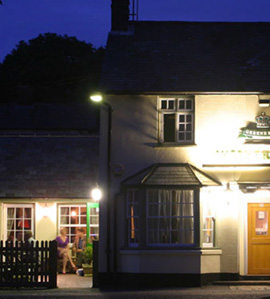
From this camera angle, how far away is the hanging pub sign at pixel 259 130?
66.9 ft

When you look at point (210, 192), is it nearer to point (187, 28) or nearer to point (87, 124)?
point (187, 28)

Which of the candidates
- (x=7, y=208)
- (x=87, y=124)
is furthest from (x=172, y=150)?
(x=87, y=124)

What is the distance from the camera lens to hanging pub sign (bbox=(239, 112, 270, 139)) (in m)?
20.4

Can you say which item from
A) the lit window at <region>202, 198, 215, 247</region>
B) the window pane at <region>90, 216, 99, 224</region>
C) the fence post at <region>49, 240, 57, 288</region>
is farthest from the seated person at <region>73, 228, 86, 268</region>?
the lit window at <region>202, 198, 215, 247</region>

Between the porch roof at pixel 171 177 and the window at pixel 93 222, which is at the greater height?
the porch roof at pixel 171 177

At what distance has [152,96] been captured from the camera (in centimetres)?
2086

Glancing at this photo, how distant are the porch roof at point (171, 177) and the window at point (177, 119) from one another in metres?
0.88

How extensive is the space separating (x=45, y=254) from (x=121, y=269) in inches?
89.1

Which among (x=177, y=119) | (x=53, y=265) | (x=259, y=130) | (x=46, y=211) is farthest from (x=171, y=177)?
(x=46, y=211)

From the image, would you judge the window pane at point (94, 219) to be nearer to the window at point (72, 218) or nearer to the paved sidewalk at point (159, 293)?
the window at point (72, 218)

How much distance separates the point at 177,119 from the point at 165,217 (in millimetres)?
2922

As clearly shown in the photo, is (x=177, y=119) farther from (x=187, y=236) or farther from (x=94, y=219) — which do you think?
(x=94, y=219)

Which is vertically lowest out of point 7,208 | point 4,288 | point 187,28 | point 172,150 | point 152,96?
point 4,288

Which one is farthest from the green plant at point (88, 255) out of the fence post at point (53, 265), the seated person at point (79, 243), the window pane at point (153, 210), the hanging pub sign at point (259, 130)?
the hanging pub sign at point (259, 130)
